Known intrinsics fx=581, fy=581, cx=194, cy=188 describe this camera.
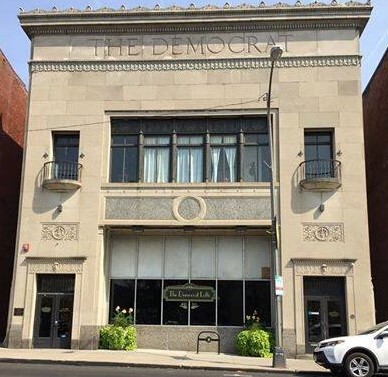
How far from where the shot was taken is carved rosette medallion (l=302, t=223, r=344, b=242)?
23.4 m

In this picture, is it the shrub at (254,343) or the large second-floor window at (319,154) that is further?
the large second-floor window at (319,154)

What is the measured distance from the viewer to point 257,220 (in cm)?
2389

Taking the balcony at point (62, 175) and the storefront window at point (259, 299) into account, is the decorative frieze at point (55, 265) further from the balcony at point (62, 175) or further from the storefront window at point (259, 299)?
the storefront window at point (259, 299)

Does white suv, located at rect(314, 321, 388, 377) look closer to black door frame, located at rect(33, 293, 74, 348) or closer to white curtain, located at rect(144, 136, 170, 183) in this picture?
white curtain, located at rect(144, 136, 170, 183)

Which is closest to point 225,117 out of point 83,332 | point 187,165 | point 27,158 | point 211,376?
point 187,165

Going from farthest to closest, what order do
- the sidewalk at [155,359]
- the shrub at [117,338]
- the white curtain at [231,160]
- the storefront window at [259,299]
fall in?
the white curtain at [231,160]
the storefront window at [259,299]
the shrub at [117,338]
the sidewalk at [155,359]

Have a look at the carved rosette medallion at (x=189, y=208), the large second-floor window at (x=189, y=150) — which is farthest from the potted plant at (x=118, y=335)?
the large second-floor window at (x=189, y=150)

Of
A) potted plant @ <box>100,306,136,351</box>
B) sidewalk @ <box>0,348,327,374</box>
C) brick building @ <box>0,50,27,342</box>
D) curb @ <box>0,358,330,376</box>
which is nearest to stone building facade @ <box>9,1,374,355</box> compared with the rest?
potted plant @ <box>100,306,136,351</box>

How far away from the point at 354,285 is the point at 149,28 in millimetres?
14018

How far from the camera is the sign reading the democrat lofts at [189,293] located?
80.6 ft

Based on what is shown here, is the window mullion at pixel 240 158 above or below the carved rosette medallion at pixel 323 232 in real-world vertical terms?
above

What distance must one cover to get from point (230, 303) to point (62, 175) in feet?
29.6

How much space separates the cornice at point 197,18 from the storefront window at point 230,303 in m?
11.1

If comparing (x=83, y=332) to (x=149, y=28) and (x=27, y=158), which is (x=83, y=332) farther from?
(x=149, y=28)
